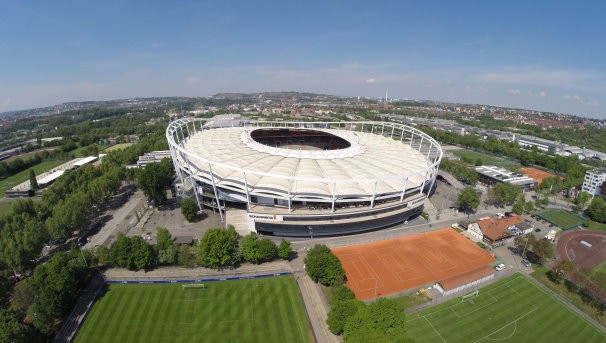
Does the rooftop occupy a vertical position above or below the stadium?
below

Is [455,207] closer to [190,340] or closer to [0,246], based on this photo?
[190,340]

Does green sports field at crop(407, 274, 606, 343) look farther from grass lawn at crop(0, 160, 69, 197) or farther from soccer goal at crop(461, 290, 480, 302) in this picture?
Result: grass lawn at crop(0, 160, 69, 197)

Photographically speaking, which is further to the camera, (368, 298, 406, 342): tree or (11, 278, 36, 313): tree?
(11, 278, 36, 313): tree

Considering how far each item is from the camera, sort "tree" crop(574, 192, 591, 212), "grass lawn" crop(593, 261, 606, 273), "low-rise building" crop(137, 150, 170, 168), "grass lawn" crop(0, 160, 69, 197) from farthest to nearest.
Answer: "low-rise building" crop(137, 150, 170, 168) → "grass lawn" crop(0, 160, 69, 197) → "tree" crop(574, 192, 591, 212) → "grass lawn" crop(593, 261, 606, 273)

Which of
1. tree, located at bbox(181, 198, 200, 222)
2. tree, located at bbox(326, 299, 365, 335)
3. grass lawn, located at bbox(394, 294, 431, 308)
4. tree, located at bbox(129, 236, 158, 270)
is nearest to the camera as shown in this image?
tree, located at bbox(326, 299, 365, 335)

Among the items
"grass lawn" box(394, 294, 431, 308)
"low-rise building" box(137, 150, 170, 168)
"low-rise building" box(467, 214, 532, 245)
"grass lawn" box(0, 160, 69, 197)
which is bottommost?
"grass lawn" box(394, 294, 431, 308)

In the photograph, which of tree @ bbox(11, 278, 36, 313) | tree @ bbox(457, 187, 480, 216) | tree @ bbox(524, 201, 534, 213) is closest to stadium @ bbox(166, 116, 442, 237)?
tree @ bbox(457, 187, 480, 216)

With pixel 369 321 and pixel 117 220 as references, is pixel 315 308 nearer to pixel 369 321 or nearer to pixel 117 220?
pixel 369 321

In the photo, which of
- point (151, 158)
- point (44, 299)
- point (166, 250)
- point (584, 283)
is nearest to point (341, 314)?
point (166, 250)
